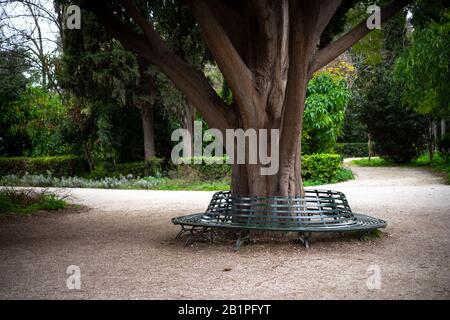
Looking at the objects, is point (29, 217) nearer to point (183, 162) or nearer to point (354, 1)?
point (354, 1)

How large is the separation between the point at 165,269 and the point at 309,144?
1429 cm

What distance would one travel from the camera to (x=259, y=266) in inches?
219

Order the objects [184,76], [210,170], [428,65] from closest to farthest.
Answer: [184,76] → [428,65] → [210,170]

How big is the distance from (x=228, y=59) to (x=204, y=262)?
9.09ft

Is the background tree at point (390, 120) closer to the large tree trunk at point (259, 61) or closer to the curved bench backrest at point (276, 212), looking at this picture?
the large tree trunk at point (259, 61)

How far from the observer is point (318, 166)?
17.5m

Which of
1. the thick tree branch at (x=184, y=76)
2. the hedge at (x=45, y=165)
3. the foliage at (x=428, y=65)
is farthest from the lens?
the hedge at (x=45, y=165)

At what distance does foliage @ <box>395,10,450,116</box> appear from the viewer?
526 inches

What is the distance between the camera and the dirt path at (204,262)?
4.63 metres

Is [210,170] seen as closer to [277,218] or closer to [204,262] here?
[277,218]

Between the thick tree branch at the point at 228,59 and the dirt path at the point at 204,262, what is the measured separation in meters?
2.05

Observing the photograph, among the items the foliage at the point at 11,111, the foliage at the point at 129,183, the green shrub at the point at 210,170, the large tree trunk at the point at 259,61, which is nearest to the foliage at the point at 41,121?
the foliage at the point at 11,111

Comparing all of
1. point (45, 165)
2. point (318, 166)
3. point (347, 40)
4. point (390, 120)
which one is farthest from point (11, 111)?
point (347, 40)

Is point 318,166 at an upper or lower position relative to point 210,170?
upper
